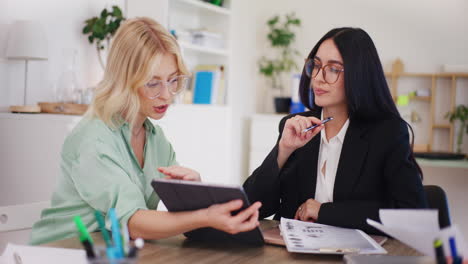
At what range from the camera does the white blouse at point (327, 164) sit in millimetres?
1847

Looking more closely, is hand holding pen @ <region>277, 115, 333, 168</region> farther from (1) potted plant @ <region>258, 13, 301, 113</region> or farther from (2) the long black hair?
(1) potted plant @ <region>258, 13, 301, 113</region>

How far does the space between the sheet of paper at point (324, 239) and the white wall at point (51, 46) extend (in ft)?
8.67

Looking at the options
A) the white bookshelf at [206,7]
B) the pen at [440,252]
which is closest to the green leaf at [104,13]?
the white bookshelf at [206,7]

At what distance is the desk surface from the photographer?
4.13 feet

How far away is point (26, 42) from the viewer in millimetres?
3387

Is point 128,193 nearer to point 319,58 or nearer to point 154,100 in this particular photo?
point 154,100

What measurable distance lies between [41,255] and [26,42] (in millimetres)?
2481

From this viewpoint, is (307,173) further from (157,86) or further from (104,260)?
(104,260)

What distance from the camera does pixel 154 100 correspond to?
167 centimetres

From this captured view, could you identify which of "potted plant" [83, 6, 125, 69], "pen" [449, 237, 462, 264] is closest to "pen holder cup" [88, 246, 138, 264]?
"pen" [449, 237, 462, 264]

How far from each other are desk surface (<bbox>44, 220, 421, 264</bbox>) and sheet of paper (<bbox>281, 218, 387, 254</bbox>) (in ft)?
0.07

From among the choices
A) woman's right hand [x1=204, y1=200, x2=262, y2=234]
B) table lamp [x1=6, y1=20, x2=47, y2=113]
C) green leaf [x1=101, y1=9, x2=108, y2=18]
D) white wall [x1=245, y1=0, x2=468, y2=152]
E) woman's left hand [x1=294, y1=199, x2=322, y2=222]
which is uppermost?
white wall [x1=245, y1=0, x2=468, y2=152]

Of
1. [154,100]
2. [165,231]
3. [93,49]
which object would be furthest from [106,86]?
[93,49]

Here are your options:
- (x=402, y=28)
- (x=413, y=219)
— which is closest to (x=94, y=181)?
(x=413, y=219)
